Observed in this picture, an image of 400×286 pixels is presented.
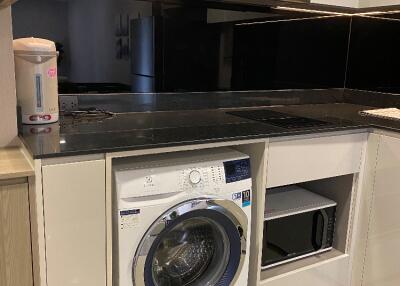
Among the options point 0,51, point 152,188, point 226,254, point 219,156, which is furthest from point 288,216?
point 0,51

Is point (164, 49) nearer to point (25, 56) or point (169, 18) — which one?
point (169, 18)

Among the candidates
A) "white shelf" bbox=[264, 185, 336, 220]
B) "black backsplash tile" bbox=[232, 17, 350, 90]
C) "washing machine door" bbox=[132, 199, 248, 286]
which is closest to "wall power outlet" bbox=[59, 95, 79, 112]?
"washing machine door" bbox=[132, 199, 248, 286]

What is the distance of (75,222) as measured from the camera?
4.55ft

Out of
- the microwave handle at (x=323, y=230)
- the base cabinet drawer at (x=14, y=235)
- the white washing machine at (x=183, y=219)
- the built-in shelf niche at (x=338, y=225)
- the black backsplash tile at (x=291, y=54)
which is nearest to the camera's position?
the base cabinet drawer at (x=14, y=235)

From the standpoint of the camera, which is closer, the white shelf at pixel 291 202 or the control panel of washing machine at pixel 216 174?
the control panel of washing machine at pixel 216 174

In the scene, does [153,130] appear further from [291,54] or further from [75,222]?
[291,54]

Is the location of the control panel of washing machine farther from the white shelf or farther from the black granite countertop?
the white shelf

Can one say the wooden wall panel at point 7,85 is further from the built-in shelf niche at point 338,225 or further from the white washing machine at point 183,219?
the built-in shelf niche at point 338,225

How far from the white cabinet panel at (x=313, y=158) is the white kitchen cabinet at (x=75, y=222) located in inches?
30.0

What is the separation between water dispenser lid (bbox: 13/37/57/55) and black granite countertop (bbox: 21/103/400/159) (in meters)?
0.30

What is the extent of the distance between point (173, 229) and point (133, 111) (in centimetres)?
76

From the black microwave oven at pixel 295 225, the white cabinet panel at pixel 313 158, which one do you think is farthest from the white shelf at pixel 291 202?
the white cabinet panel at pixel 313 158

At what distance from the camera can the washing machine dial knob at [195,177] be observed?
5.14ft

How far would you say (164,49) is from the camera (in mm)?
2146
